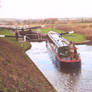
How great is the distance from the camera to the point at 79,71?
92.1ft

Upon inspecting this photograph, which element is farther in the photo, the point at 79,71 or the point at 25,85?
the point at 79,71

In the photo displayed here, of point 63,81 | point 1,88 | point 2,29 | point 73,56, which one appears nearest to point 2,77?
point 1,88

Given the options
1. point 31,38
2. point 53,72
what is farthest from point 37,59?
point 31,38

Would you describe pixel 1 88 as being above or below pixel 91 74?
above

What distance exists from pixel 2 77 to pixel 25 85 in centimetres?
192

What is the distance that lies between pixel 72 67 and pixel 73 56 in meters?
1.47

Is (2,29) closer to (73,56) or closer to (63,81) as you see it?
(73,56)

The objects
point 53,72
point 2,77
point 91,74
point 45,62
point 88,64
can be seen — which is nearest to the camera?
point 2,77

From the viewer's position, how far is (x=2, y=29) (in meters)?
73.4

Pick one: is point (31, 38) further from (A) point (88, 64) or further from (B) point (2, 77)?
(B) point (2, 77)

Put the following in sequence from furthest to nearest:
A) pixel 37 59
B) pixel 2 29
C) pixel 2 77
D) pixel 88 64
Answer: pixel 2 29 → pixel 37 59 → pixel 88 64 → pixel 2 77

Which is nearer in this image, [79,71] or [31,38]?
[79,71]

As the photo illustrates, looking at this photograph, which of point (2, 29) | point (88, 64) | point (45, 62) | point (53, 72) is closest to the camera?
point (53, 72)

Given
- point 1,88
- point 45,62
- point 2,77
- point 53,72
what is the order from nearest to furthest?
1. point 1,88
2. point 2,77
3. point 53,72
4. point 45,62
